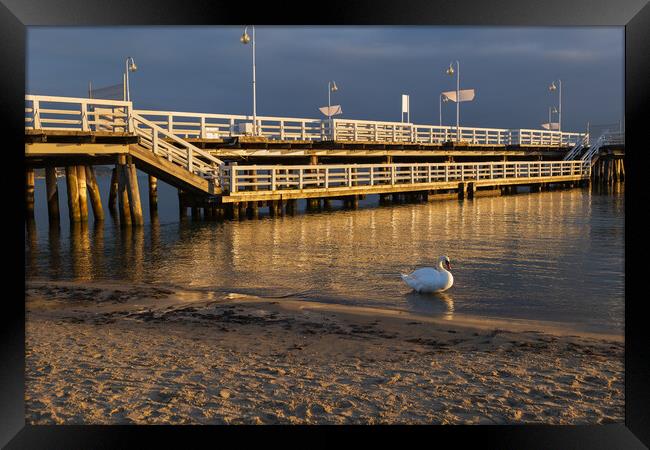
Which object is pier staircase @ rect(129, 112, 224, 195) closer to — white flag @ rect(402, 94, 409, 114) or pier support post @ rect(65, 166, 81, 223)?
pier support post @ rect(65, 166, 81, 223)

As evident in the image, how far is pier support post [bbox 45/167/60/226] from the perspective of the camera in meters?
24.4

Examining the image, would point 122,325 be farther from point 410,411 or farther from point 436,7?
point 436,7

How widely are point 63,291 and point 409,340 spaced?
6.13 m

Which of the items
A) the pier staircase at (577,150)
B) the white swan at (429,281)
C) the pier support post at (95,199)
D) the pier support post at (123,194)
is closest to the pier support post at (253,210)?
the pier support post at (123,194)

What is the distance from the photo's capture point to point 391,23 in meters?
3.58

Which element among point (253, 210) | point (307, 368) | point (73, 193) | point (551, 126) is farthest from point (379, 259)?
point (551, 126)

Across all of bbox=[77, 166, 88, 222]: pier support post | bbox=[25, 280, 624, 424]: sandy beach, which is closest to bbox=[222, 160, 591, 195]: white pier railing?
bbox=[77, 166, 88, 222]: pier support post

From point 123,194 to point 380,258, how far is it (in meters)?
11.4

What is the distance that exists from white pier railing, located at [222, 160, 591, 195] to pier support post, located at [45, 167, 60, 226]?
6.02 metres

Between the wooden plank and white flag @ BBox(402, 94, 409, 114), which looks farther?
white flag @ BBox(402, 94, 409, 114)

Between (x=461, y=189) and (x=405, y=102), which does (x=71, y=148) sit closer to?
(x=461, y=189)

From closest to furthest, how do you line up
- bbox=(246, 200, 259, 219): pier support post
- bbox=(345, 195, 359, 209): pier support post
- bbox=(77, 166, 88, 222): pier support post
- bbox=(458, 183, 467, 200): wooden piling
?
bbox=(77, 166, 88, 222): pier support post
bbox=(246, 200, 259, 219): pier support post
bbox=(345, 195, 359, 209): pier support post
bbox=(458, 183, 467, 200): wooden piling

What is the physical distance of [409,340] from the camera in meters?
7.26
